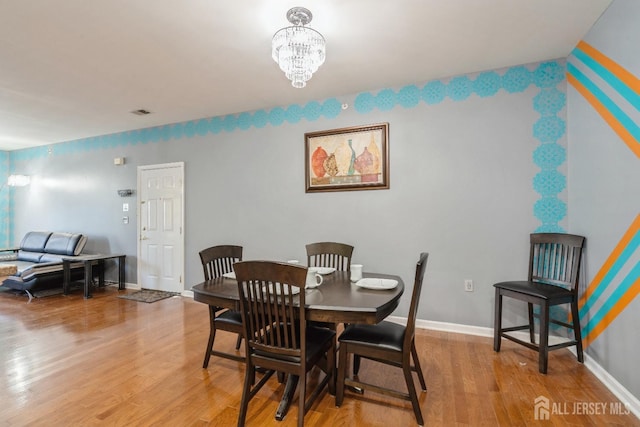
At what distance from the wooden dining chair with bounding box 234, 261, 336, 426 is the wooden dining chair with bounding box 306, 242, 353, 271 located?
111 cm

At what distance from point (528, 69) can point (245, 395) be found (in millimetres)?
3546

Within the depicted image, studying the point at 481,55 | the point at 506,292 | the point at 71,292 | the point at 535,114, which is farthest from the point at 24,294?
the point at 535,114

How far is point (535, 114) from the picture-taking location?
9.24 feet

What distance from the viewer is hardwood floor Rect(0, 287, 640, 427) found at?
1804 mm

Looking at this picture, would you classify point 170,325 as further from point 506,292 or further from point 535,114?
point 535,114

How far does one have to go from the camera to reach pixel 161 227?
4.77 meters

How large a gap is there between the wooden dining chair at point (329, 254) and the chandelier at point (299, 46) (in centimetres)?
152

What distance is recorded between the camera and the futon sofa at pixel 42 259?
4398 millimetres

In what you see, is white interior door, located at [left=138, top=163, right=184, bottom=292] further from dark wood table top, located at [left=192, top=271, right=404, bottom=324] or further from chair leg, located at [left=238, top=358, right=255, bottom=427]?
chair leg, located at [left=238, top=358, right=255, bottom=427]

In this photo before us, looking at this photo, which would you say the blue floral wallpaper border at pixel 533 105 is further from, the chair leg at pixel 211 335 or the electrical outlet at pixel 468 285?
the chair leg at pixel 211 335

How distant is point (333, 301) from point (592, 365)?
7.03 feet

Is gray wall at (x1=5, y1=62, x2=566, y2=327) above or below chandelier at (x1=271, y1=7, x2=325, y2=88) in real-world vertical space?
below

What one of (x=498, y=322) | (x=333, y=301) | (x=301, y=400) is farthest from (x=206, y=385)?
(x=498, y=322)

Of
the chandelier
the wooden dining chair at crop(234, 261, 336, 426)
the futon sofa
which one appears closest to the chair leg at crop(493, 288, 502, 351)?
the wooden dining chair at crop(234, 261, 336, 426)
